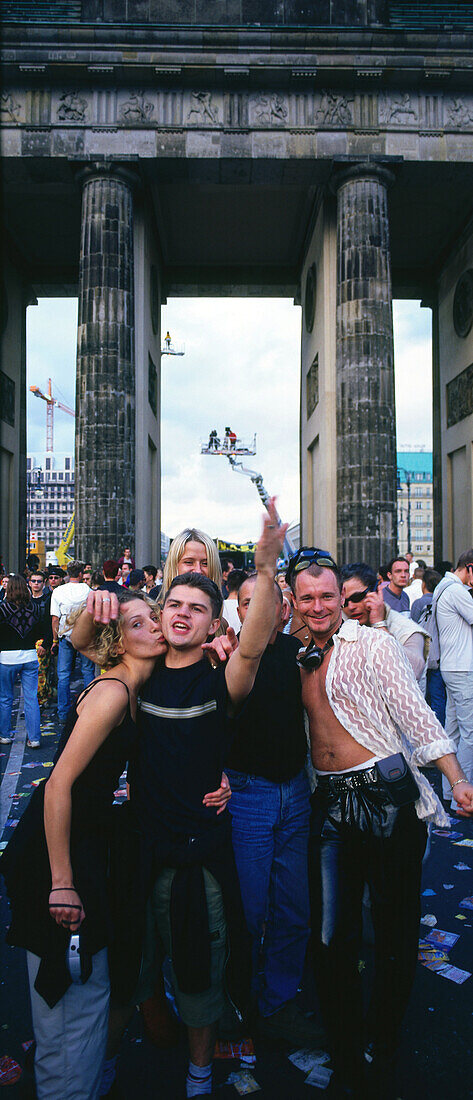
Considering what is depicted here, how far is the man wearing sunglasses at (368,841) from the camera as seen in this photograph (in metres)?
2.55

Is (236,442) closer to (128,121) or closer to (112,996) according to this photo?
(128,121)

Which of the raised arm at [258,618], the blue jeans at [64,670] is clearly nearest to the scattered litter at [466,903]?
the raised arm at [258,618]

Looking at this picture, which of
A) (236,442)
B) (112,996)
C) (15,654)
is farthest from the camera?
(236,442)

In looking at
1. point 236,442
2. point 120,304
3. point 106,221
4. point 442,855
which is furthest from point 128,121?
point 236,442

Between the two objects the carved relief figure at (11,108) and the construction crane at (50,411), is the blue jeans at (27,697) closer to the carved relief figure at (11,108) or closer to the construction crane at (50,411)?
the carved relief figure at (11,108)

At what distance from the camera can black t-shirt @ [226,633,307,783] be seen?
2.94 meters

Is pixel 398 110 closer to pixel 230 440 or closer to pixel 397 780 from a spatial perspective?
pixel 397 780

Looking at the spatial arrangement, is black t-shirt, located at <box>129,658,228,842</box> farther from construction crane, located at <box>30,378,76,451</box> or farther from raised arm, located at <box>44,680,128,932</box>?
construction crane, located at <box>30,378,76,451</box>

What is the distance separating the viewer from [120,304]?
706 inches

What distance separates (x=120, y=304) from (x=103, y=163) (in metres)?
3.81

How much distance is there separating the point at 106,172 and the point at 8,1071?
64.8ft

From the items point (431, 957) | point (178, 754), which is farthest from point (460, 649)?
point (178, 754)

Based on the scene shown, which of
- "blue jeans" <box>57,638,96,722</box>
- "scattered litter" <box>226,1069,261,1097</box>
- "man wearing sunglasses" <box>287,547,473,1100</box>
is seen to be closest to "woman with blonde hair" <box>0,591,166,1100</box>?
"scattered litter" <box>226,1069,261,1097</box>

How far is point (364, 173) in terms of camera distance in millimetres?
18078
